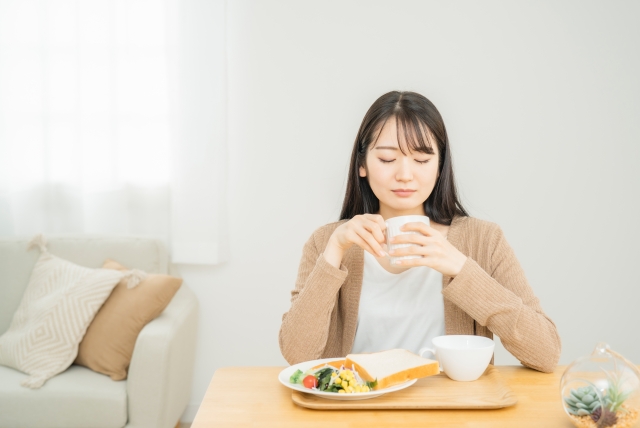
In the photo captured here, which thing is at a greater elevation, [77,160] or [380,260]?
[77,160]

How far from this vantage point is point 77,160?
8.93 feet

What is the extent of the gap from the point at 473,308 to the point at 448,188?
44 centimetres

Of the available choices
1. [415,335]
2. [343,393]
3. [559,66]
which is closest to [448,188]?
[415,335]

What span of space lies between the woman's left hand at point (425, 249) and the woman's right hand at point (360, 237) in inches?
3.0

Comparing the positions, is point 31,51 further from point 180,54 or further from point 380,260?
point 380,260

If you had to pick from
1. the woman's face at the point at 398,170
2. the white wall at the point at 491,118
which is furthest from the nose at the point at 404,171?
the white wall at the point at 491,118

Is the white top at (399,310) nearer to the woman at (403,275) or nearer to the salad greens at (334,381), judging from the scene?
the woman at (403,275)

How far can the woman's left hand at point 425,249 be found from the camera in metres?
1.14

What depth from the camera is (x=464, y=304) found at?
1.21m

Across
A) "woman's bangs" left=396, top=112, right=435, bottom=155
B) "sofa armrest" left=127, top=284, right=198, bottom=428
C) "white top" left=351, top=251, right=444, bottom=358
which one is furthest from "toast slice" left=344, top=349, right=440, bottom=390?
"sofa armrest" left=127, top=284, right=198, bottom=428

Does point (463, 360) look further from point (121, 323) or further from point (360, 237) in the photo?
point (121, 323)

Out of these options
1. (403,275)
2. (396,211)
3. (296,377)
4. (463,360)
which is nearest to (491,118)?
(396,211)

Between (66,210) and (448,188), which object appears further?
(66,210)

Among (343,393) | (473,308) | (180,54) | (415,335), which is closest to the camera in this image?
(343,393)
